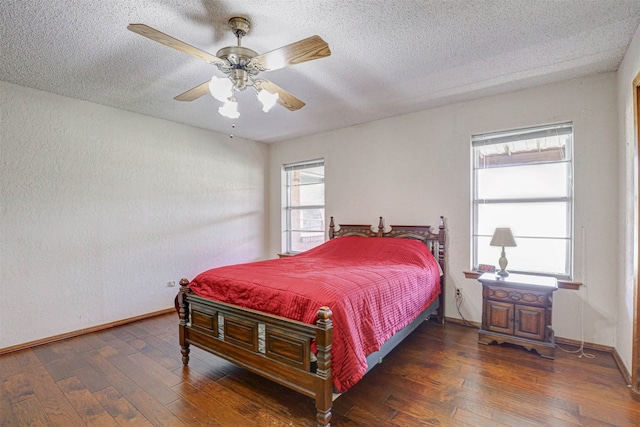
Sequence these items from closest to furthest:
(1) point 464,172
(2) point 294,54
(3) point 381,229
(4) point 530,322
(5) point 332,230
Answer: (2) point 294,54 < (4) point 530,322 < (1) point 464,172 < (3) point 381,229 < (5) point 332,230

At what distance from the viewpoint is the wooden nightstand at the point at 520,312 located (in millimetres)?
2691

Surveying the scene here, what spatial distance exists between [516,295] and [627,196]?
115 cm

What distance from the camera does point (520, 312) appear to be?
2.81 metres

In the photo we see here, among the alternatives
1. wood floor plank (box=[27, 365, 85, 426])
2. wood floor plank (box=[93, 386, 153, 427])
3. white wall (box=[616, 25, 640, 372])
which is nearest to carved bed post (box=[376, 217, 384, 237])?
white wall (box=[616, 25, 640, 372])

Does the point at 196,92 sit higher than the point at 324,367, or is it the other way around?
the point at 196,92

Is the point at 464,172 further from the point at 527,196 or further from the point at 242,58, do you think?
the point at 242,58

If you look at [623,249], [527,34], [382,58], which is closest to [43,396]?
[382,58]

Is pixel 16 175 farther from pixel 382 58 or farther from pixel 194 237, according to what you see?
pixel 382 58

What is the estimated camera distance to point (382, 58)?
8.32 ft

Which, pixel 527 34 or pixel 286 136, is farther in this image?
pixel 286 136

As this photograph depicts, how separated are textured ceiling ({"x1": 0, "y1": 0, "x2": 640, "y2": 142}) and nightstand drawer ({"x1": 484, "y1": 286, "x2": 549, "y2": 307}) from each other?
201 cm

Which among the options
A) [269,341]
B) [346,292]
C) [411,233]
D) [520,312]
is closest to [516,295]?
[520,312]

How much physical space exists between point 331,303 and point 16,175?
11.0ft

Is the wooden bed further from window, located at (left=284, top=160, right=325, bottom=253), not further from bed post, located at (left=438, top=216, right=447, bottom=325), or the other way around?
window, located at (left=284, top=160, right=325, bottom=253)
